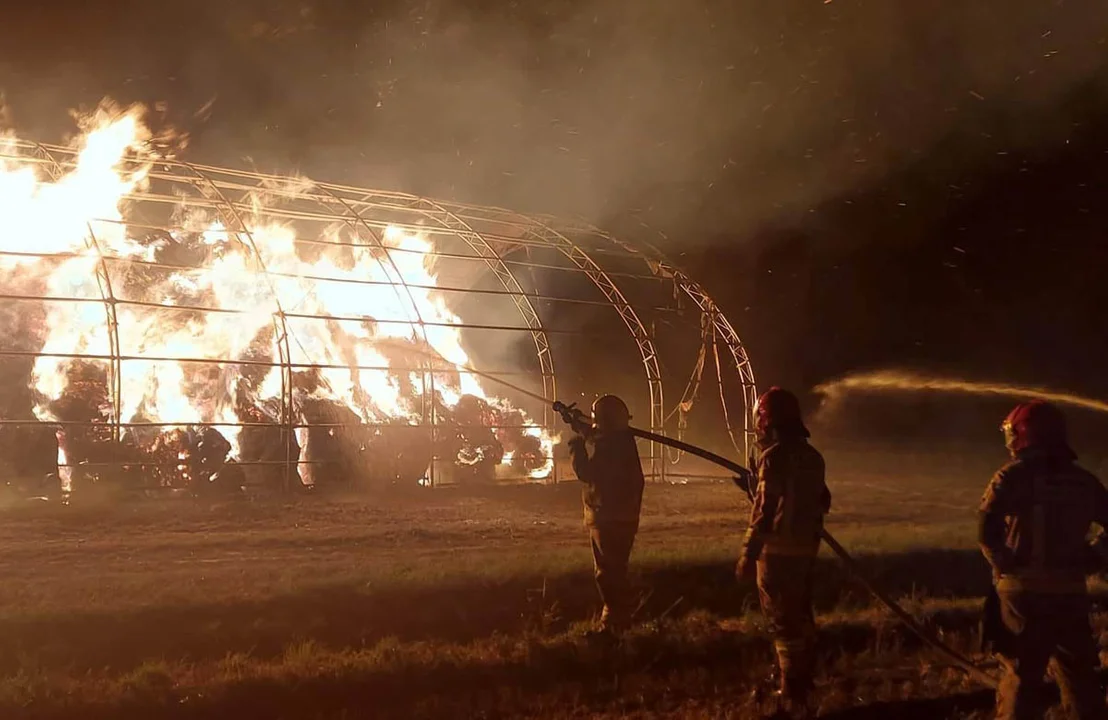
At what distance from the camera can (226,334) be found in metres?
17.8

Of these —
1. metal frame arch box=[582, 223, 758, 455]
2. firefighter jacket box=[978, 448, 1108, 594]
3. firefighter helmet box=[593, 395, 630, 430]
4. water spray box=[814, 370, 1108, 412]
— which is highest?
metal frame arch box=[582, 223, 758, 455]

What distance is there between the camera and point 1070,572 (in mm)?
5371

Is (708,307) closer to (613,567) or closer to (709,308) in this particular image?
(709,308)

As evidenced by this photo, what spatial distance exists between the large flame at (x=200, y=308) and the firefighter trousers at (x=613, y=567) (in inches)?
324

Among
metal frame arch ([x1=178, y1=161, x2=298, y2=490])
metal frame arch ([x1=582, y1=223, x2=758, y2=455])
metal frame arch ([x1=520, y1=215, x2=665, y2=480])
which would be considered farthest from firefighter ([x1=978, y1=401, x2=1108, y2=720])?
metal frame arch ([x1=582, y1=223, x2=758, y2=455])

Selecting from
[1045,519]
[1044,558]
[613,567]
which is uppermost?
[1045,519]

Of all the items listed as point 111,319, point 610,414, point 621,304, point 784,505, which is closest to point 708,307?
point 621,304

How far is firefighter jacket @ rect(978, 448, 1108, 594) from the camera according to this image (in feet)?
→ 17.6

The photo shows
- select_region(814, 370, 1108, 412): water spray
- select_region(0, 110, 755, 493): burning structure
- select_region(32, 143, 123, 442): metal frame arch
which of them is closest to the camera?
select_region(32, 143, 123, 442): metal frame arch

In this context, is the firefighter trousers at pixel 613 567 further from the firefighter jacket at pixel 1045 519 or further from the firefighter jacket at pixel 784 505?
the firefighter jacket at pixel 1045 519

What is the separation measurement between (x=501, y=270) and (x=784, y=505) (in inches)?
669

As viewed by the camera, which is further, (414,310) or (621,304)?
(621,304)

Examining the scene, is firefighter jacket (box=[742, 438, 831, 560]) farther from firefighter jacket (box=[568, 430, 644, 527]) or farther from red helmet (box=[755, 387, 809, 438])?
firefighter jacket (box=[568, 430, 644, 527])

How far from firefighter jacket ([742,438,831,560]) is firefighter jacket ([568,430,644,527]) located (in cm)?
183
